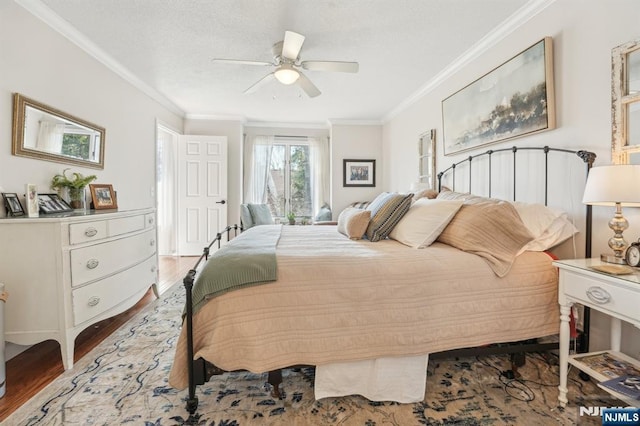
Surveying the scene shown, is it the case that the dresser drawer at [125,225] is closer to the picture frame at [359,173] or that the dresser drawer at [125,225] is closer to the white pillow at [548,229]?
the white pillow at [548,229]

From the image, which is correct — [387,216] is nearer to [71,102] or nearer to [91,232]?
[91,232]

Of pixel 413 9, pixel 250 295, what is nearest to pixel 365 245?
pixel 250 295

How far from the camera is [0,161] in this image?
192 centimetres

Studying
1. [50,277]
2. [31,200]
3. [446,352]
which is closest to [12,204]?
[31,200]

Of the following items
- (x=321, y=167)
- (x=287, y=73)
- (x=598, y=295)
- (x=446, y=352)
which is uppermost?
(x=287, y=73)

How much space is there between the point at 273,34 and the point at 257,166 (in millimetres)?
3361

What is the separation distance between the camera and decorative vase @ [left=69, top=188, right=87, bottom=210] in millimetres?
2480

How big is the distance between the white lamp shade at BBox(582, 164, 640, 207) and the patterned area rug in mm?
1064

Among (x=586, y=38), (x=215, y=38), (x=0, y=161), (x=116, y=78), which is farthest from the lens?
(x=116, y=78)

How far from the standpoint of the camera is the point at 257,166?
5703mm

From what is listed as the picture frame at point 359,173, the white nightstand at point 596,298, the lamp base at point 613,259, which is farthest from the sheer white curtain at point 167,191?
the lamp base at point 613,259

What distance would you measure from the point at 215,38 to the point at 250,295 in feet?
7.76

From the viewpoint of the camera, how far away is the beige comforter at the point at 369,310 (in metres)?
1.35

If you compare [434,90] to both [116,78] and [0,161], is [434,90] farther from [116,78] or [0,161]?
[0,161]
